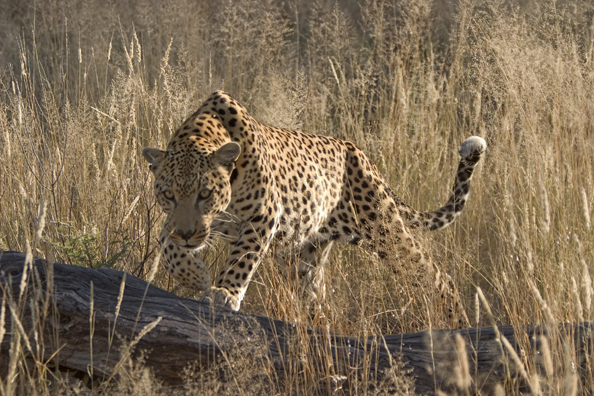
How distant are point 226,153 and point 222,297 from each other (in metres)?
0.77

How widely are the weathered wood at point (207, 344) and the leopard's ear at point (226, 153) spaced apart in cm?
111

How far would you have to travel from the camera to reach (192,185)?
415cm

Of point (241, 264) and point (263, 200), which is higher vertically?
point (263, 200)

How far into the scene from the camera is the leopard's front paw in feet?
13.1

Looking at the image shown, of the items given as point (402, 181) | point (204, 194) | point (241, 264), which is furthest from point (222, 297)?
point (402, 181)

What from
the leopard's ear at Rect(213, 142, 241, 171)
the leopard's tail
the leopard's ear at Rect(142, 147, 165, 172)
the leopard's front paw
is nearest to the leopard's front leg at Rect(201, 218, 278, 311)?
the leopard's front paw

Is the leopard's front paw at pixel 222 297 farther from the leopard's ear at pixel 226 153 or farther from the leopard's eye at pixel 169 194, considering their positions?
the leopard's ear at pixel 226 153

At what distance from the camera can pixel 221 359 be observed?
3.14 meters

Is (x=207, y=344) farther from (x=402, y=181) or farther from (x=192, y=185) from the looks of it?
(x=402, y=181)

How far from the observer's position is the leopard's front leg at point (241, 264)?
4077mm

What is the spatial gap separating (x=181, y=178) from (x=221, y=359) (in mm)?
1300

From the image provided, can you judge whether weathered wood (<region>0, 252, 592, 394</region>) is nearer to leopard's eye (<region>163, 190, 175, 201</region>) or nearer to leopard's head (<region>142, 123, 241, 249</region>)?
leopard's head (<region>142, 123, 241, 249</region>)

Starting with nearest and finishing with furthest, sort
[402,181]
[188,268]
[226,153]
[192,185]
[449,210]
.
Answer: [192,185] → [226,153] → [188,268] → [449,210] → [402,181]

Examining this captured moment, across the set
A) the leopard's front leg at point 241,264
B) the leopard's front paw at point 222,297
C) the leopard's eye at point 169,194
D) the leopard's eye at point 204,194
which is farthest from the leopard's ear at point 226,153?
the leopard's front paw at point 222,297
